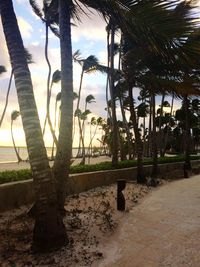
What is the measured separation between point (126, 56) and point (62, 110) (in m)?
8.67

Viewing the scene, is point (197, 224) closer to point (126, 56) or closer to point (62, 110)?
point (62, 110)

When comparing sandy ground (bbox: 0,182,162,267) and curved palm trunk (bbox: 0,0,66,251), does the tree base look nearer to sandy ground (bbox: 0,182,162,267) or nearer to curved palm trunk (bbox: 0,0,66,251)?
curved palm trunk (bbox: 0,0,66,251)

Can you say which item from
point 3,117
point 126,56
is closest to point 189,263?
point 126,56

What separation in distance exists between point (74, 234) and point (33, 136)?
2.31 metres

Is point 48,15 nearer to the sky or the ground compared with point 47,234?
nearer to the sky

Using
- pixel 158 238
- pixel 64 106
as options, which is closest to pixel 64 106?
pixel 64 106

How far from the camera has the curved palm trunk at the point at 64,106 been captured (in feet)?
27.5

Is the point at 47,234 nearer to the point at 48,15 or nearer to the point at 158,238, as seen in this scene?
the point at 158,238

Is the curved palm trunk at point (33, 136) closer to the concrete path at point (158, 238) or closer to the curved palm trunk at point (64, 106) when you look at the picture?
the concrete path at point (158, 238)

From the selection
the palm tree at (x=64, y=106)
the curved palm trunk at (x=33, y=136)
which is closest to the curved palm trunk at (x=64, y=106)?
the palm tree at (x=64, y=106)

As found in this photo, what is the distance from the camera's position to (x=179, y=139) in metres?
78.3

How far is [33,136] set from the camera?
631 centimetres

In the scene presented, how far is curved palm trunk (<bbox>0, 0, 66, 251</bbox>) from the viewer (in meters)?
6.31

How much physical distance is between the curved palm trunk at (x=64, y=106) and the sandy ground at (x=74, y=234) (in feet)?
3.10
